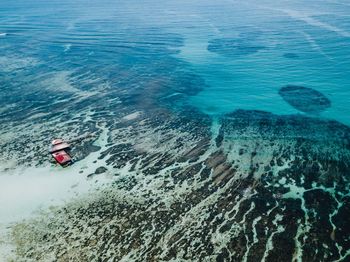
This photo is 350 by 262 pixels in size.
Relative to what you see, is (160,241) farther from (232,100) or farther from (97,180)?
(232,100)

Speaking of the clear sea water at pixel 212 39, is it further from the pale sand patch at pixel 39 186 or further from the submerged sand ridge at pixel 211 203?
the pale sand patch at pixel 39 186

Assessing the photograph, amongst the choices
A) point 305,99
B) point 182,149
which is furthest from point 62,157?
point 305,99

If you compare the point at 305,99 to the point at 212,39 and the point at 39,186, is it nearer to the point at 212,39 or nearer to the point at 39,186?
the point at 39,186

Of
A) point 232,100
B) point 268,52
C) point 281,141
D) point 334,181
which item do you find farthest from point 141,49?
point 334,181

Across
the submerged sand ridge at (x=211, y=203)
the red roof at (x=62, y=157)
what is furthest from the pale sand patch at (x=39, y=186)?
the submerged sand ridge at (x=211, y=203)

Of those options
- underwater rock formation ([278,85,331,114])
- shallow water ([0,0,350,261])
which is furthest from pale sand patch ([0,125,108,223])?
underwater rock formation ([278,85,331,114])

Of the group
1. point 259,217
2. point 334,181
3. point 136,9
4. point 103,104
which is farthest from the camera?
point 136,9
